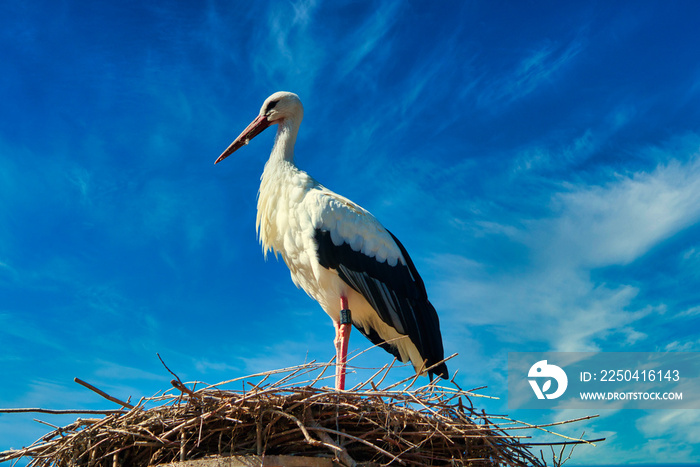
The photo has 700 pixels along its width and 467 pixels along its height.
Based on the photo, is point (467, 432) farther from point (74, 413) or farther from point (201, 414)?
point (74, 413)

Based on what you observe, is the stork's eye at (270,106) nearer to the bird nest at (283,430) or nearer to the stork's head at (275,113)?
the stork's head at (275,113)

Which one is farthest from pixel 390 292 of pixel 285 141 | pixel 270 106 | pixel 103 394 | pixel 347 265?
pixel 103 394

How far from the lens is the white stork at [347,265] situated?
531 cm

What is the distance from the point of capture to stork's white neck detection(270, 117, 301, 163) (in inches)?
241

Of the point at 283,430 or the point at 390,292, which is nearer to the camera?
the point at 283,430

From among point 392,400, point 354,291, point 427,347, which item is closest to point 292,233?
point 354,291

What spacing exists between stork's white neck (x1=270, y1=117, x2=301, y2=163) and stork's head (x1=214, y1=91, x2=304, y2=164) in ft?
0.18

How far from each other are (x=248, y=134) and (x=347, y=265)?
2212 mm

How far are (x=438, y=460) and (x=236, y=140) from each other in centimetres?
435

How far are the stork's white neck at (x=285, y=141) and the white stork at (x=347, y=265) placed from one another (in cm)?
21

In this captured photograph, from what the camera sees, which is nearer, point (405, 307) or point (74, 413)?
point (74, 413)

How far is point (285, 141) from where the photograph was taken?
20.3ft

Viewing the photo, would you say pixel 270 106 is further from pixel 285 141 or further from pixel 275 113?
pixel 285 141

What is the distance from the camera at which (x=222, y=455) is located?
3.13 m
